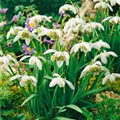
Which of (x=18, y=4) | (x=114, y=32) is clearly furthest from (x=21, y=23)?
(x=114, y=32)

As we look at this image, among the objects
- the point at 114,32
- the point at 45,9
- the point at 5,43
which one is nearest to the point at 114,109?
the point at 114,32

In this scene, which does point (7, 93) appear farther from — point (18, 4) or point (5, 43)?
point (18, 4)

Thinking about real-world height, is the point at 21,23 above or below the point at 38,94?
above

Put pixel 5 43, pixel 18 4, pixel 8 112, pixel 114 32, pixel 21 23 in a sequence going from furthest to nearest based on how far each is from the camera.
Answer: pixel 18 4 → pixel 21 23 → pixel 5 43 → pixel 114 32 → pixel 8 112

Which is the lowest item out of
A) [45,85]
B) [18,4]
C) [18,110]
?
[18,110]

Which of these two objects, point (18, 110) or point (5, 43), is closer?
→ point (18, 110)

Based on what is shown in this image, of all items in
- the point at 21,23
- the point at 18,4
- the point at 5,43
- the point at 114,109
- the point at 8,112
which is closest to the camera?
the point at 114,109

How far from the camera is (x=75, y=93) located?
10.5 ft

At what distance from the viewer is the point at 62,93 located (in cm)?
310

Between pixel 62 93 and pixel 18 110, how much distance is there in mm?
452

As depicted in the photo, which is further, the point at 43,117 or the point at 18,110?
the point at 18,110

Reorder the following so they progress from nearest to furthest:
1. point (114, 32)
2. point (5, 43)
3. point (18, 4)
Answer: point (114, 32) < point (5, 43) < point (18, 4)

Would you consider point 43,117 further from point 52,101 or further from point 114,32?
point 114,32

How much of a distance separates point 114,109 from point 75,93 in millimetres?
377
